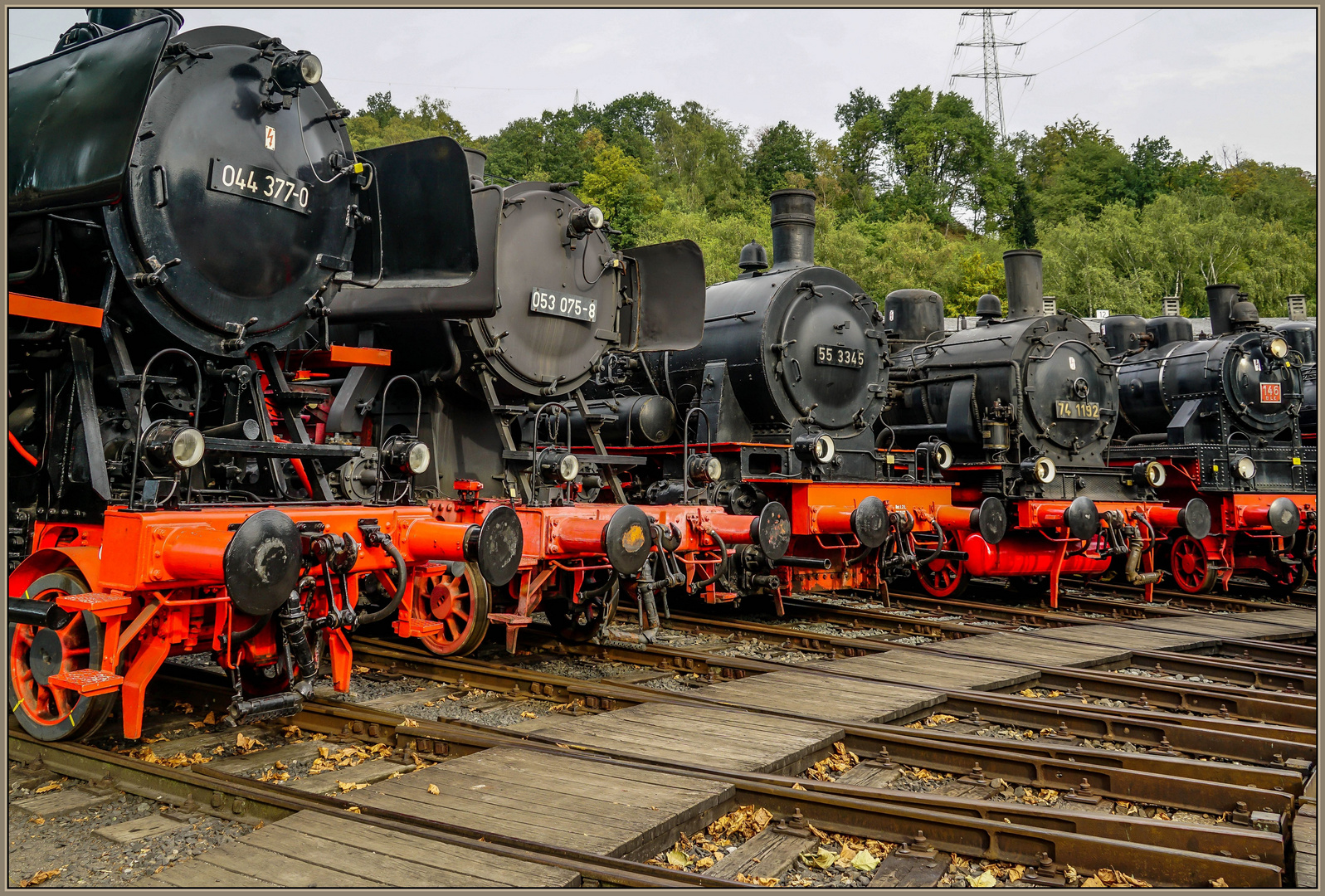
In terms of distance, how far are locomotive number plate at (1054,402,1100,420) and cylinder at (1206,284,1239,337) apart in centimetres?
281

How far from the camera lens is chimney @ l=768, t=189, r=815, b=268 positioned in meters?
9.24

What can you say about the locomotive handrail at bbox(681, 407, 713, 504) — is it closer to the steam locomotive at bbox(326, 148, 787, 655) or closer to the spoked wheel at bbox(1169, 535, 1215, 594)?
the steam locomotive at bbox(326, 148, 787, 655)

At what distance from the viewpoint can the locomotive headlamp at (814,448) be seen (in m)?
8.16

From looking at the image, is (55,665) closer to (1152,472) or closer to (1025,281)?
(1025,281)

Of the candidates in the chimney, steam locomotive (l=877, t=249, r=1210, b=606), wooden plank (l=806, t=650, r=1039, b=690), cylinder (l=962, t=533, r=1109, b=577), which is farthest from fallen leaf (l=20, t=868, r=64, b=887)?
cylinder (l=962, t=533, r=1109, b=577)

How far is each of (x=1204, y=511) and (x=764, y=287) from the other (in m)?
5.53

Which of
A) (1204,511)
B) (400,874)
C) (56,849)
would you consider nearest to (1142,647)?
(1204,511)

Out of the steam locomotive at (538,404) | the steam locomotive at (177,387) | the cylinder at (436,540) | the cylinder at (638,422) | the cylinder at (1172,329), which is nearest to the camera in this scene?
the steam locomotive at (177,387)

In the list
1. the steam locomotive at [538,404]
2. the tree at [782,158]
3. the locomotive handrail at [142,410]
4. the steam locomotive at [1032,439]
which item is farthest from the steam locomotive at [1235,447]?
the tree at [782,158]

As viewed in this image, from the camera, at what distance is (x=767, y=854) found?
135 inches

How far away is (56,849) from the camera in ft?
10.8

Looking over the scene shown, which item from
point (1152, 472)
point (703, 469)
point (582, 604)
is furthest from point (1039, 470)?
point (582, 604)

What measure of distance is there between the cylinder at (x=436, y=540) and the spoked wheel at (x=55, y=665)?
1.44 m

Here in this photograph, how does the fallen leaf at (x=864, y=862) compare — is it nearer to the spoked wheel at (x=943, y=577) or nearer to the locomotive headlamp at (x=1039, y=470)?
the spoked wheel at (x=943, y=577)
